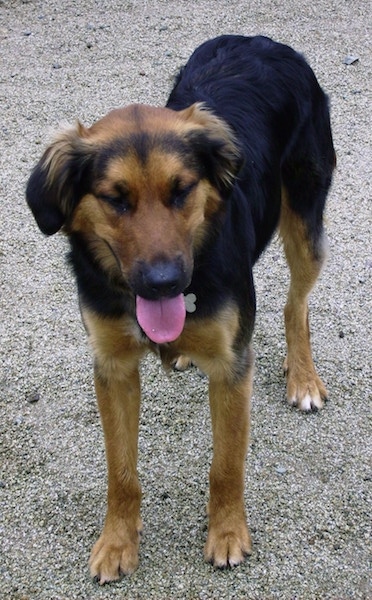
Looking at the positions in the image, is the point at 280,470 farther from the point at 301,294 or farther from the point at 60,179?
the point at 60,179

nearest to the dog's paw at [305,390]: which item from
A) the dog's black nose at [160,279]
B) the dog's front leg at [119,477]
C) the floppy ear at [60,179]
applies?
the dog's front leg at [119,477]

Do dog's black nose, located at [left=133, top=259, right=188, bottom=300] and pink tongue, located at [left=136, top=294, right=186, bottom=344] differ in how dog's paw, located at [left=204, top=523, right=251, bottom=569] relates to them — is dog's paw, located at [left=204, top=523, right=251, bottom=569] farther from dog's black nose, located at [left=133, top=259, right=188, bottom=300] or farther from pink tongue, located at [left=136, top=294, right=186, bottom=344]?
dog's black nose, located at [left=133, top=259, right=188, bottom=300]

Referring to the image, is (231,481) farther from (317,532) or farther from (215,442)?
(317,532)

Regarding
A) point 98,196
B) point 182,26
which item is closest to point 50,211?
point 98,196

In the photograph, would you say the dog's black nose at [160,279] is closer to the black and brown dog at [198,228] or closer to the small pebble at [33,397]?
the black and brown dog at [198,228]

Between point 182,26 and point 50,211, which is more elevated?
point 50,211

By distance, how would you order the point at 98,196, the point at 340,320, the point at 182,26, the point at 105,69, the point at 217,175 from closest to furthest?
the point at 98,196
the point at 217,175
the point at 340,320
the point at 105,69
the point at 182,26

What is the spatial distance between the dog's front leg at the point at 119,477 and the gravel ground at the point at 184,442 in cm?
9

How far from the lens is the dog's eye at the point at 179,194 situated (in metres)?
3.21

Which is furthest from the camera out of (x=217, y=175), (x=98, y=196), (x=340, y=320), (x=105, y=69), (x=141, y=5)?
(x=141, y=5)

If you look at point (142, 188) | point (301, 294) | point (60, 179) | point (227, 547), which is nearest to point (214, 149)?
point (142, 188)

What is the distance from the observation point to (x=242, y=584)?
3.89 metres

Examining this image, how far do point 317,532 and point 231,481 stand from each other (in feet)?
1.83

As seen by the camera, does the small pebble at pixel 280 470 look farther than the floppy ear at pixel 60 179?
Yes
